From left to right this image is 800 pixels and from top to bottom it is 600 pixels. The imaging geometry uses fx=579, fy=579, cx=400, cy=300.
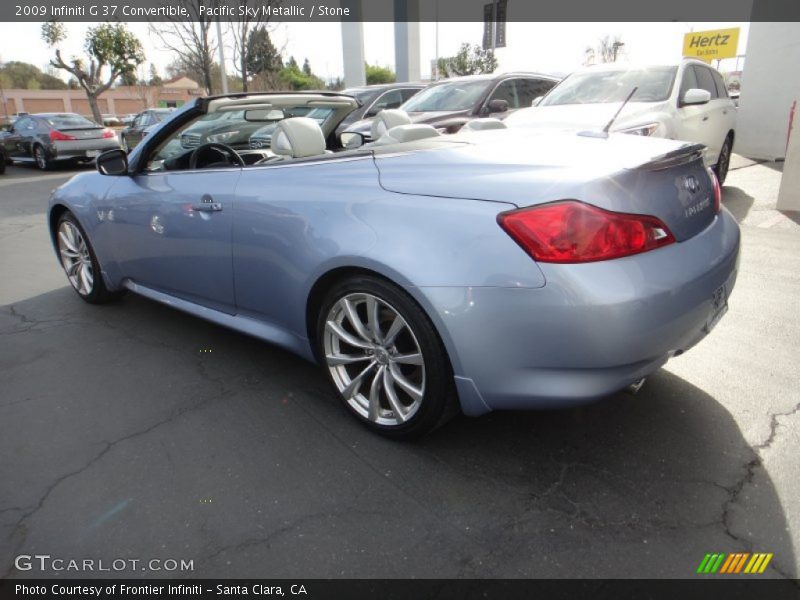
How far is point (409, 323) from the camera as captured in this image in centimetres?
222

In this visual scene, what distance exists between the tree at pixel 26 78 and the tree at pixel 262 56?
156 ft

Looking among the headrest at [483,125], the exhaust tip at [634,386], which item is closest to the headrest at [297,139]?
the headrest at [483,125]

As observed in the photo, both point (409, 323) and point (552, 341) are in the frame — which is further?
point (409, 323)

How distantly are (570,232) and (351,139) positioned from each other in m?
2.65

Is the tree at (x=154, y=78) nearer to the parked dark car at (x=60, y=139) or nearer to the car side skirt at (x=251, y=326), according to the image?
the parked dark car at (x=60, y=139)

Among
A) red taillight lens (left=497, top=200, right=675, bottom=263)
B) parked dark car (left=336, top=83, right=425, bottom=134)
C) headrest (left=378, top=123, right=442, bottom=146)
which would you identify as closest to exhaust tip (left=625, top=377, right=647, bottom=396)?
red taillight lens (left=497, top=200, right=675, bottom=263)

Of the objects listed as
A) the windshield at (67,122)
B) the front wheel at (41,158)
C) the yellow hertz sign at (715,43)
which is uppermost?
the yellow hertz sign at (715,43)

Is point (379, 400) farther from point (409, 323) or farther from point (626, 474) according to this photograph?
point (626, 474)

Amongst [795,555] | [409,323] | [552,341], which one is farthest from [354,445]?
[795,555]

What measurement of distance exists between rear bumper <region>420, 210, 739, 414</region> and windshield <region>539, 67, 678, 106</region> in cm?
488

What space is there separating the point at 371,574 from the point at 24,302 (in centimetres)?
413

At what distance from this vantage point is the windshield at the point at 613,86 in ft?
20.9

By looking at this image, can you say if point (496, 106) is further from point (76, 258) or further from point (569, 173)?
point (569, 173)
